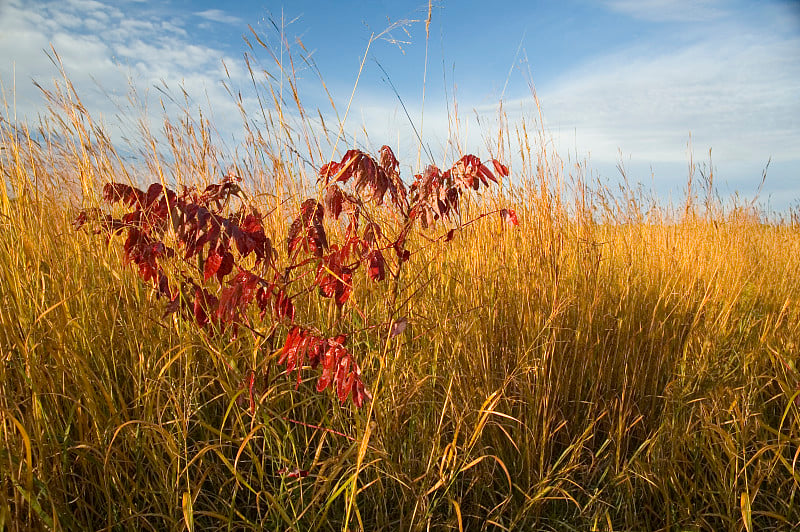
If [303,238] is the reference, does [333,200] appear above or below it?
above

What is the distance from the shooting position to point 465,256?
90.7 inches

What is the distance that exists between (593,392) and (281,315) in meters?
1.31

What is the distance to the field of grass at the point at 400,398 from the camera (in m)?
1.50

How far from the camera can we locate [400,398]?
172cm

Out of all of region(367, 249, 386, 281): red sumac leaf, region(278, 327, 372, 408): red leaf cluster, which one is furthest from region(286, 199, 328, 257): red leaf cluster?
region(278, 327, 372, 408): red leaf cluster

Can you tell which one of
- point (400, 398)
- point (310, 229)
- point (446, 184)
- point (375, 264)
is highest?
point (446, 184)

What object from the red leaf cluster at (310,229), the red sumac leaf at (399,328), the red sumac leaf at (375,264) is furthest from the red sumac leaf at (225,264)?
the red sumac leaf at (399,328)

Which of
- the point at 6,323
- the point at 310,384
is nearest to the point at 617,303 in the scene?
the point at 310,384

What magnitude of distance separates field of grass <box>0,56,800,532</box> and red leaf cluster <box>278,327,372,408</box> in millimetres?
79

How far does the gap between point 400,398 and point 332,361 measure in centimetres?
40

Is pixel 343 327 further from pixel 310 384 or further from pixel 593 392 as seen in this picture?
pixel 593 392

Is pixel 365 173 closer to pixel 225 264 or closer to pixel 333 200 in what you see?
pixel 333 200

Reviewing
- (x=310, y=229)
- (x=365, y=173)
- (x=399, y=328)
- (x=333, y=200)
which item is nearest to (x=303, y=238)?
(x=310, y=229)

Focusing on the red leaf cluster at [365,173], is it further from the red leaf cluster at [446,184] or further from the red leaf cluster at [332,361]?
the red leaf cluster at [332,361]
